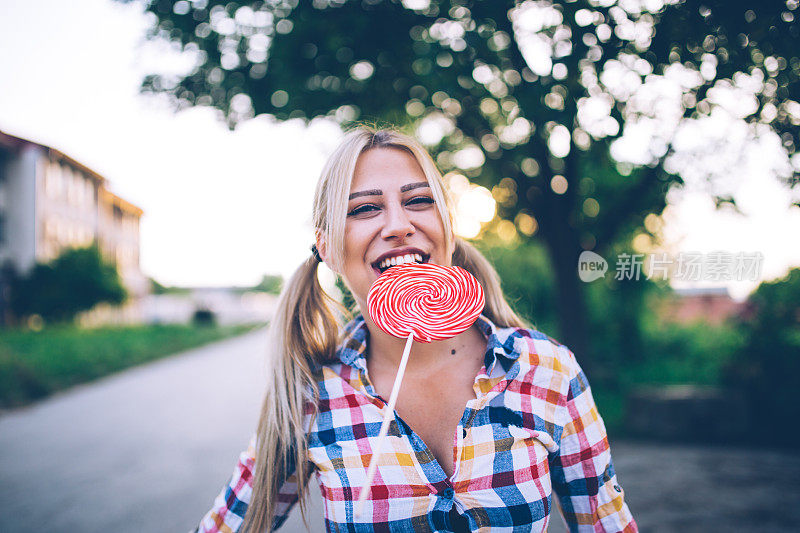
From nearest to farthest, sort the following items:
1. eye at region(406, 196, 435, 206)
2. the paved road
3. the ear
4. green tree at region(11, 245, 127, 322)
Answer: eye at region(406, 196, 435, 206)
the ear
the paved road
green tree at region(11, 245, 127, 322)

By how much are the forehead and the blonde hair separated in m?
0.02

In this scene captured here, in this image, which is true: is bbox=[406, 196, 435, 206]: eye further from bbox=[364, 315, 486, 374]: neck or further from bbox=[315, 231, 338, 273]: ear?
bbox=[364, 315, 486, 374]: neck

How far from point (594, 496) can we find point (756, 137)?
120 inches

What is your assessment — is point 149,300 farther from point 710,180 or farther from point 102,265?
point 710,180

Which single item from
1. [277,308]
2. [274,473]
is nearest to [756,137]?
[277,308]

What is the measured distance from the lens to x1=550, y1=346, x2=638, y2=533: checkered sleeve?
64.4 inches

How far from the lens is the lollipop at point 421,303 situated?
1.66m

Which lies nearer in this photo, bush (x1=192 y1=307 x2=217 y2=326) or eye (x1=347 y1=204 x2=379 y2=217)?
eye (x1=347 y1=204 x2=379 y2=217)

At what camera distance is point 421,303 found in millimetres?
1686

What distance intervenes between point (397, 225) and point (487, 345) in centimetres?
52

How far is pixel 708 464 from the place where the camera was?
223 inches

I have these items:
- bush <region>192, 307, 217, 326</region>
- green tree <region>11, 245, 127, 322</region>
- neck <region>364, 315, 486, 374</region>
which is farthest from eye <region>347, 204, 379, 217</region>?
bush <region>192, 307, 217, 326</region>

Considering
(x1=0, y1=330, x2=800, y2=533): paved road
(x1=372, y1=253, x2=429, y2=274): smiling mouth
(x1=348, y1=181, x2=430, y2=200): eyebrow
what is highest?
(x1=348, y1=181, x2=430, y2=200): eyebrow

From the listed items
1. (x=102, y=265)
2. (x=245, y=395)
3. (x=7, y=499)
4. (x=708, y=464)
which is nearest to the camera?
(x=7, y=499)
